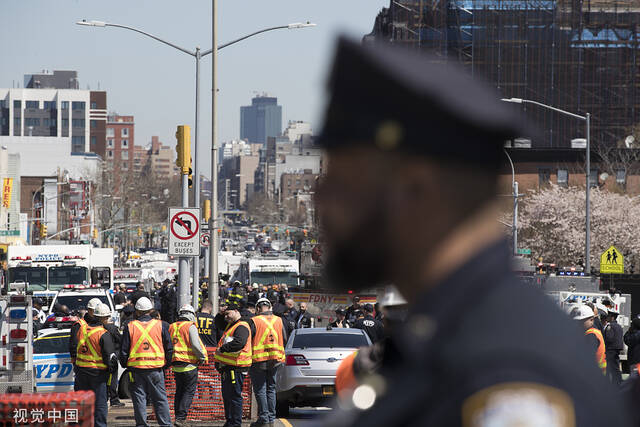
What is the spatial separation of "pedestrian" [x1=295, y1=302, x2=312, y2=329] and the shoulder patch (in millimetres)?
25479

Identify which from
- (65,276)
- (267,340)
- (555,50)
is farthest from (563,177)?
(267,340)

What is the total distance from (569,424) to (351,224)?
49cm

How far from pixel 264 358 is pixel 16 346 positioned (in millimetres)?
3585

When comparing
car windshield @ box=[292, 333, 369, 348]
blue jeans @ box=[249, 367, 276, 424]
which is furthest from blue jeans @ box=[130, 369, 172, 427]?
car windshield @ box=[292, 333, 369, 348]

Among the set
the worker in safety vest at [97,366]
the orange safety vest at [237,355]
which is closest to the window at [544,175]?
the orange safety vest at [237,355]

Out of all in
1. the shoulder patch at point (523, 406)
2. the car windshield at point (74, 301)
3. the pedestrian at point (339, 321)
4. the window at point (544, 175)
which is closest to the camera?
the shoulder patch at point (523, 406)

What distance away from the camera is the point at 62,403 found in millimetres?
10898

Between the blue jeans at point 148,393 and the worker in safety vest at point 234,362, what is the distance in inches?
50.6

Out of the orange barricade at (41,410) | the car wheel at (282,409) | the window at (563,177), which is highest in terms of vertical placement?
the window at (563,177)

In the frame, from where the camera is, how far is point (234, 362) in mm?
15797

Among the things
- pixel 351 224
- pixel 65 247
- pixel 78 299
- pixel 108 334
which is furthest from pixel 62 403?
pixel 65 247

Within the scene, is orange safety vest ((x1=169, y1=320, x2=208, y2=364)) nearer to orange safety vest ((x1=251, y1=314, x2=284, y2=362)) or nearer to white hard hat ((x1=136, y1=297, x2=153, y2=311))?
orange safety vest ((x1=251, y1=314, x2=284, y2=362))

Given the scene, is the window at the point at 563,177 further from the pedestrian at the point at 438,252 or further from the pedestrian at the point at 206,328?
the pedestrian at the point at 438,252

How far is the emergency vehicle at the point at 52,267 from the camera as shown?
121 ft
